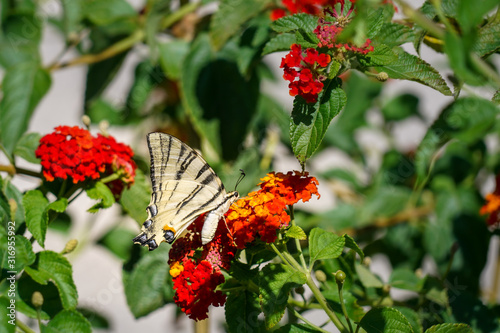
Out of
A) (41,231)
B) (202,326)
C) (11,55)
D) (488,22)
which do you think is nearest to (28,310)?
(41,231)

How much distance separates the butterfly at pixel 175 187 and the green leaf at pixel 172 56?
572 mm

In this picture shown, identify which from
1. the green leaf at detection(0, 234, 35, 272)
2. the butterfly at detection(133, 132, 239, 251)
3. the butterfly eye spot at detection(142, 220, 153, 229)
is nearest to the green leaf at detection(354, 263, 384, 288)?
the butterfly at detection(133, 132, 239, 251)

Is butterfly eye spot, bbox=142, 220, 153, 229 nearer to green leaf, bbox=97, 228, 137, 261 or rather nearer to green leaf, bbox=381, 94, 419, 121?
green leaf, bbox=97, 228, 137, 261

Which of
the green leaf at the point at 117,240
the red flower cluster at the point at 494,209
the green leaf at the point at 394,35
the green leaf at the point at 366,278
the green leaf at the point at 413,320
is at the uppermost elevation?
the green leaf at the point at 394,35

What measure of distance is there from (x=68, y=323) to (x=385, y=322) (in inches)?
22.5

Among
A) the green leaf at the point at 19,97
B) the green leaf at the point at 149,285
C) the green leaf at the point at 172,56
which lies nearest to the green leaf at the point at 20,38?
the green leaf at the point at 19,97

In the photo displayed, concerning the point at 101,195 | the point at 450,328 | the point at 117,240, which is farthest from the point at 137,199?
the point at 117,240

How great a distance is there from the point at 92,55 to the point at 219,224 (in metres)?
0.93

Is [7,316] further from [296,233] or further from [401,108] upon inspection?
[401,108]

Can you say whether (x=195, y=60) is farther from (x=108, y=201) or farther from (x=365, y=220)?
(x=365, y=220)

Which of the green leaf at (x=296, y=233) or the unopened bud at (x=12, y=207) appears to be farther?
→ the unopened bud at (x=12, y=207)

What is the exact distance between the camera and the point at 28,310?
42.1 inches

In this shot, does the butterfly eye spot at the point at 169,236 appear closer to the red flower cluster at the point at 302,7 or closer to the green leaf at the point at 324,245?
the green leaf at the point at 324,245

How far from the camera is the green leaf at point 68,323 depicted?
0.99m
